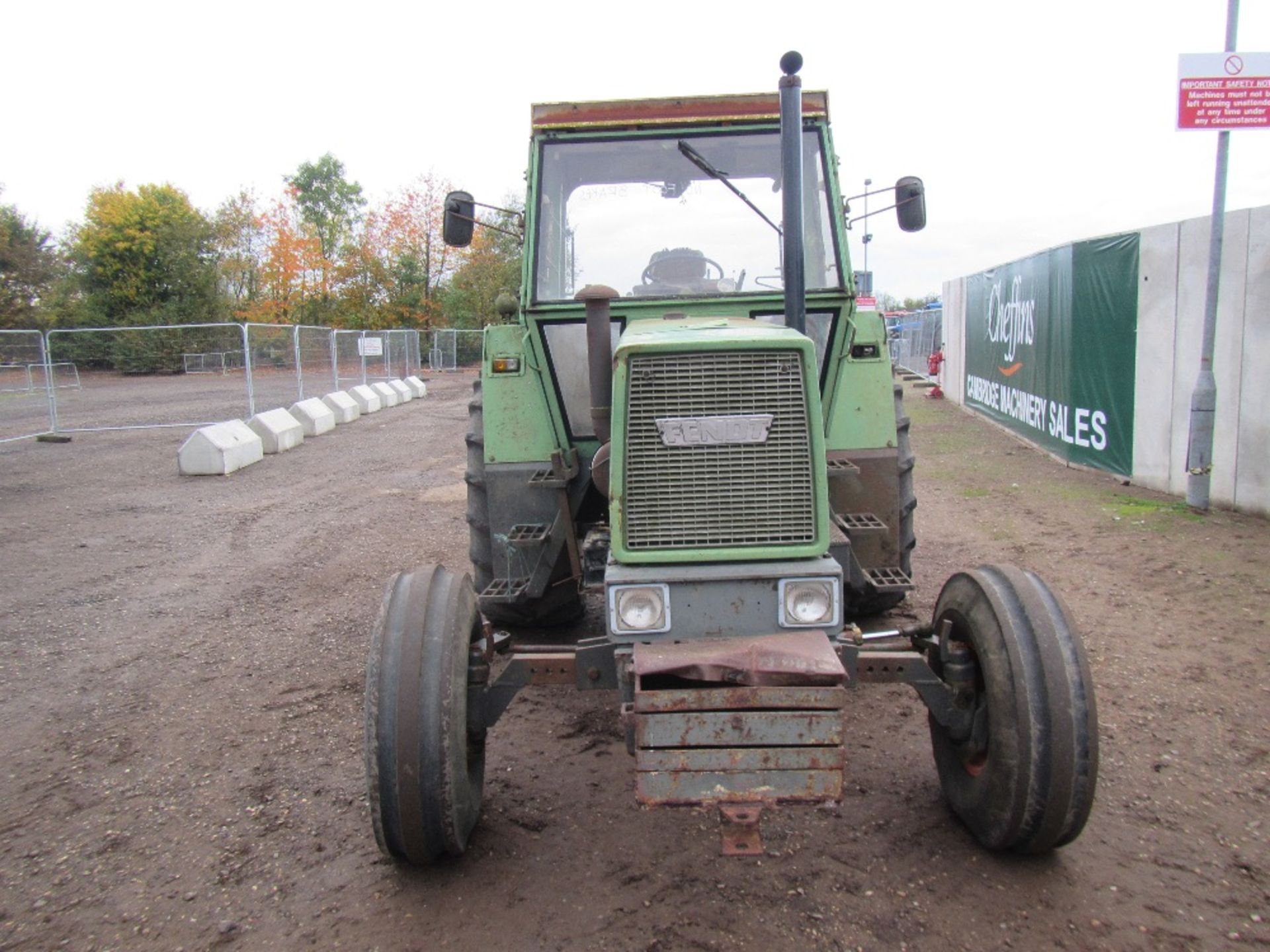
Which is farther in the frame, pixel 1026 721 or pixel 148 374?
pixel 148 374

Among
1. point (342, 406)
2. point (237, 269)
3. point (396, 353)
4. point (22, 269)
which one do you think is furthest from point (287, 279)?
Result: point (342, 406)

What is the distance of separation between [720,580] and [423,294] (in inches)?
1543

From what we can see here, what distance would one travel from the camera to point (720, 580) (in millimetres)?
3166

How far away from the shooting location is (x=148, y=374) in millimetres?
22609

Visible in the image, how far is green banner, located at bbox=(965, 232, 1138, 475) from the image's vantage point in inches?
388

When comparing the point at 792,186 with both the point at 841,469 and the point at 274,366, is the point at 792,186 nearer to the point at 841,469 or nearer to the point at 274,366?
the point at 841,469

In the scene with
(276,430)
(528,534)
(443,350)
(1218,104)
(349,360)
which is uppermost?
(1218,104)

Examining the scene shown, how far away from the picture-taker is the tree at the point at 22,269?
33.8m

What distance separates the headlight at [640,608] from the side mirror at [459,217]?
257 cm

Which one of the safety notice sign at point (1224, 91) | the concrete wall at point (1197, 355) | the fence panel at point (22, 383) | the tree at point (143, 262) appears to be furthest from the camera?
the tree at point (143, 262)

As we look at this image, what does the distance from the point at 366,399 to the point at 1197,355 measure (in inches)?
646

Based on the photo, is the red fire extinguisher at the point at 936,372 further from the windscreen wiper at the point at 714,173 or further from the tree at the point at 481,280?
the windscreen wiper at the point at 714,173

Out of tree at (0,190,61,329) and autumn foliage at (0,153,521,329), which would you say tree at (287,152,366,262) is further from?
tree at (0,190,61,329)

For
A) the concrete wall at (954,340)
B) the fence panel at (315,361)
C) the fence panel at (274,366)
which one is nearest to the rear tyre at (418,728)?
the fence panel at (274,366)
